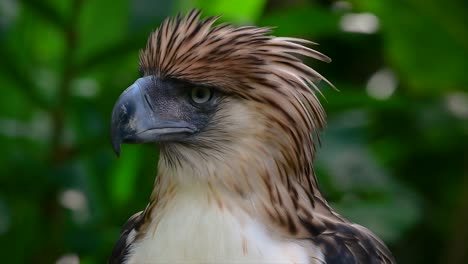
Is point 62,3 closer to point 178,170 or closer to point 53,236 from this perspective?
point 53,236

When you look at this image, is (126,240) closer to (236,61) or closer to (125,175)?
(236,61)

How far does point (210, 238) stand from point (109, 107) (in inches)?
88.4

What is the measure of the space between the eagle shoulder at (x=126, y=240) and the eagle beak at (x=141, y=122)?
1.20 feet

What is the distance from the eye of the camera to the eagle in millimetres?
3268

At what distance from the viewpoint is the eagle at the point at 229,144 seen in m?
3.27

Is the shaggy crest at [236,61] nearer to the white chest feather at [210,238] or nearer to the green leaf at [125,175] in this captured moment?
the white chest feather at [210,238]

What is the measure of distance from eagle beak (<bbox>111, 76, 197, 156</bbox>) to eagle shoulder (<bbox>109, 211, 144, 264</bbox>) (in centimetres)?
37

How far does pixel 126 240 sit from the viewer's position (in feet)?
11.8

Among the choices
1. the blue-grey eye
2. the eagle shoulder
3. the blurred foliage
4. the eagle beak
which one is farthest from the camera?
the blurred foliage

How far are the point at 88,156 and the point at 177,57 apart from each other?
2206mm

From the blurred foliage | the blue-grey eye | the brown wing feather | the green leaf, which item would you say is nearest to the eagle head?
the blue-grey eye

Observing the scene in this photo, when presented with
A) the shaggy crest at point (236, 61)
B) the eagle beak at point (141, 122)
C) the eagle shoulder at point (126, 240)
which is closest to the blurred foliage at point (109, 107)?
the eagle shoulder at point (126, 240)

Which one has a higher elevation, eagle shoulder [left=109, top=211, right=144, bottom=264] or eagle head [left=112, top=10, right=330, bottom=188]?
eagle head [left=112, top=10, right=330, bottom=188]

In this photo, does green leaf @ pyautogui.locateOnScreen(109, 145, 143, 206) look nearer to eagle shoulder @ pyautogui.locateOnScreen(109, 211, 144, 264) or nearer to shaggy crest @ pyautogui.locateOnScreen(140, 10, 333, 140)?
eagle shoulder @ pyautogui.locateOnScreen(109, 211, 144, 264)
